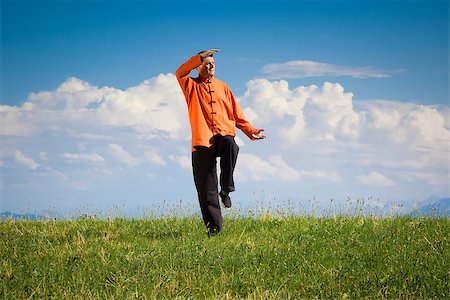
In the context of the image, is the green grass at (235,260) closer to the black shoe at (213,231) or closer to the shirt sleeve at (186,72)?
the black shoe at (213,231)

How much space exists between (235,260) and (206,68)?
368 cm

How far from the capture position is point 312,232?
33.3 ft

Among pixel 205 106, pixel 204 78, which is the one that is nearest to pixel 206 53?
pixel 204 78

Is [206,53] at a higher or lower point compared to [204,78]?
higher

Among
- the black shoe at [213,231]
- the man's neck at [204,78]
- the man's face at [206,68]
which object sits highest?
the man's face at [206,68]

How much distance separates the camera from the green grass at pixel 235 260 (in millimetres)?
6973

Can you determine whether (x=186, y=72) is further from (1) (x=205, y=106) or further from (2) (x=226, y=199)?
(2) (x=226, y=199)

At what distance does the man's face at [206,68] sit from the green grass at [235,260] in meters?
2.88

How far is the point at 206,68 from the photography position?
33.3ft

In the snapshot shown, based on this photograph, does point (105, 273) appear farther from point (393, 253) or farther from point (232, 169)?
point (393, 253)

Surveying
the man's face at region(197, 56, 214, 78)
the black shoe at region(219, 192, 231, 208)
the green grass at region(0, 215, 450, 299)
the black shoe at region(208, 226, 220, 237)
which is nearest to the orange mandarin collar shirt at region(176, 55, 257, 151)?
the man's face at region(197, 56, 214, 78)

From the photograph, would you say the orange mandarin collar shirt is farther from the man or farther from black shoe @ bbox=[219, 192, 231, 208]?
black shoe @ bbox=[219, 192, 231, 208]

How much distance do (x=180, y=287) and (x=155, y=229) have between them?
4167 millimetres

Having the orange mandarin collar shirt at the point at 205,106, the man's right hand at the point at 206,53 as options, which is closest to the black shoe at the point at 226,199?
the orange mandarin collar shirt at the point at 205,106
